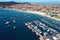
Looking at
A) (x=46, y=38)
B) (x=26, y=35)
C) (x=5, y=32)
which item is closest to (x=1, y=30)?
(x=5, y=32)

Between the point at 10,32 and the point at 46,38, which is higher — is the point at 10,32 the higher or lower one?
the lower one

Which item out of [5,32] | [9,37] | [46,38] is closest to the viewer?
[46,38]

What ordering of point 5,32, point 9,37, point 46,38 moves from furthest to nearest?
1. point 5,32
2. point 9,37
3. point 46,38

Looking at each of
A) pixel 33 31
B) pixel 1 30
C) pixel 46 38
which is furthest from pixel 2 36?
pixel 46 38

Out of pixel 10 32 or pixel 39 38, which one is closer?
pixel 39 38

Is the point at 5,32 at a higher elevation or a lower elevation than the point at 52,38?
lower

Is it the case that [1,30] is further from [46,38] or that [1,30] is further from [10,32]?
[46,38]

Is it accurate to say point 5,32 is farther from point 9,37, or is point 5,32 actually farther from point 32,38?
point 32,38

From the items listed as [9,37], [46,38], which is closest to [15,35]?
[9,37]

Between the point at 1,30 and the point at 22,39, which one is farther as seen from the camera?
the point at 1,30
